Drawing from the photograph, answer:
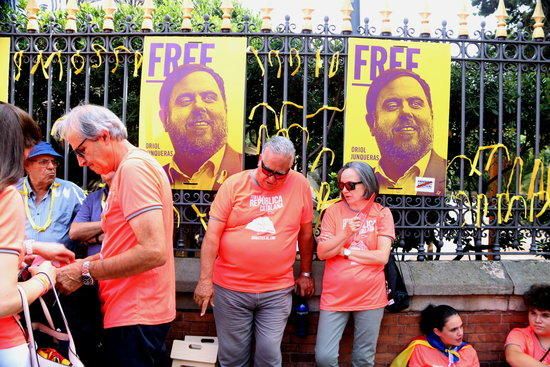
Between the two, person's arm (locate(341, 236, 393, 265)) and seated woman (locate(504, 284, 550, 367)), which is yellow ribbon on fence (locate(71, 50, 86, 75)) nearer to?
person's arm (locate(341, 236, 393, 265))

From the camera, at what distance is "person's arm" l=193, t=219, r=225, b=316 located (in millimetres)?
3914

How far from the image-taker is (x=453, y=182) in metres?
5.17

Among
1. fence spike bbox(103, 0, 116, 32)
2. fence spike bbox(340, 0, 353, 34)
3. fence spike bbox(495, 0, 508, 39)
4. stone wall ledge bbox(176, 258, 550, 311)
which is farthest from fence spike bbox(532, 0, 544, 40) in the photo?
fence spike bbox(103, 0, 116, 32)

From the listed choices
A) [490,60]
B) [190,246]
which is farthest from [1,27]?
[490,60]

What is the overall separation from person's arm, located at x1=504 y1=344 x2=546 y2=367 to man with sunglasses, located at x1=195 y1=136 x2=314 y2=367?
5.93 ft

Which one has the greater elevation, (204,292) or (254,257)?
(254,257)

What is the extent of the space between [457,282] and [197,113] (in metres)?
2.49

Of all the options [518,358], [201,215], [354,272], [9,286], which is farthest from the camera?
[201,215]

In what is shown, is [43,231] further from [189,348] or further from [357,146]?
[357,146]

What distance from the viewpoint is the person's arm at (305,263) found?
4.11m

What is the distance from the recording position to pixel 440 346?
14.1ft

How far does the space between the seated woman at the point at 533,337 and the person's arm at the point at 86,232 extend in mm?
3216

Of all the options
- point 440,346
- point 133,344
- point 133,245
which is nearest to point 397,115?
point 440,346

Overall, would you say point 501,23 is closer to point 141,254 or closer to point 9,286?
point 141,254
